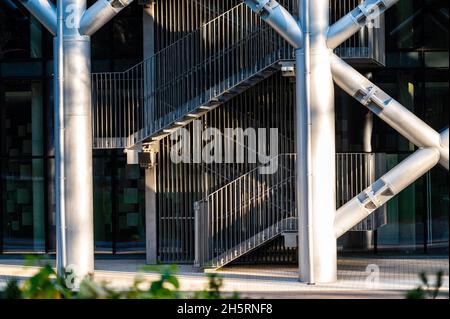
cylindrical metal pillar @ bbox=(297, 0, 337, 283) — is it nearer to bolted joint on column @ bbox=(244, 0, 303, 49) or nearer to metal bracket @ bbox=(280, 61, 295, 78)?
bolted joint on column @ bbox=(244, 0, 303, 49)

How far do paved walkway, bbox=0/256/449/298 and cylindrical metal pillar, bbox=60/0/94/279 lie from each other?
1.01 meters

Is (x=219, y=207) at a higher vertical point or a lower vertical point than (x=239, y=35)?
lower

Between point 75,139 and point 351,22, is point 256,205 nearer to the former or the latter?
point 75,139

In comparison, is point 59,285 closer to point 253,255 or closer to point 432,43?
point 253,255

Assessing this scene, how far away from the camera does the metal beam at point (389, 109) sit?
18438 mm

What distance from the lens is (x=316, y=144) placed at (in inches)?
719

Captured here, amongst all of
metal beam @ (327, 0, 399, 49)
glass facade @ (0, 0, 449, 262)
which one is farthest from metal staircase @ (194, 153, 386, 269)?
metal beam @ (327, 0, 399, 49)

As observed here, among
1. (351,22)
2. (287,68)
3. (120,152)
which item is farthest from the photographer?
(120,152)

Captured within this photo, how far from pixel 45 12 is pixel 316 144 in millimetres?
5990

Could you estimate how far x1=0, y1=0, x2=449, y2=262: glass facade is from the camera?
22750mm

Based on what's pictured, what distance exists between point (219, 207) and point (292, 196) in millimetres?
1619

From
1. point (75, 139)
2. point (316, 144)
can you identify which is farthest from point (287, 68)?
point (75, 139)

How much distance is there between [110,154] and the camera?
23.4 meters

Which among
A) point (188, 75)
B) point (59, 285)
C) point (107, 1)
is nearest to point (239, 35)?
point (188, 75)
